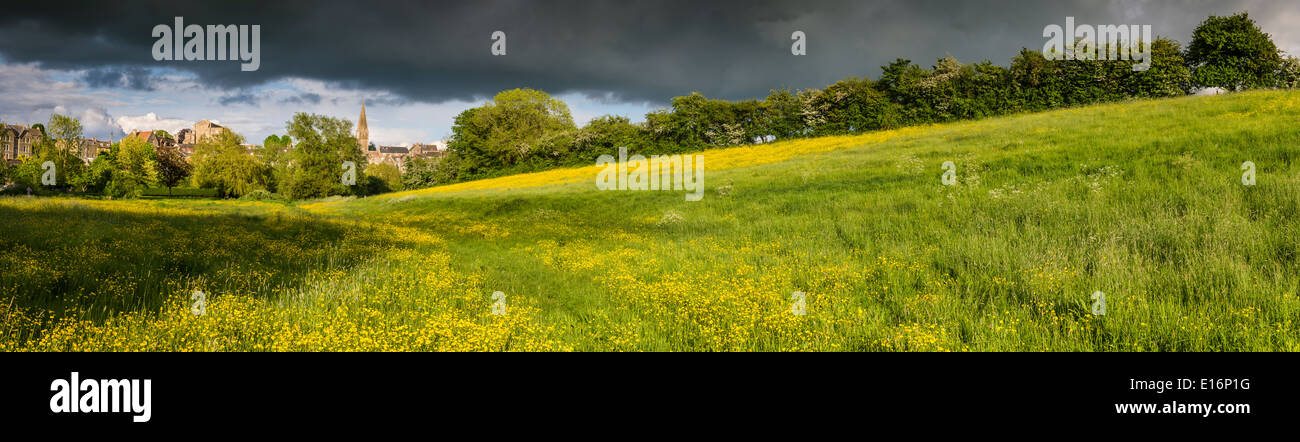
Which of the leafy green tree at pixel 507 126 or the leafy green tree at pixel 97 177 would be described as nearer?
the leafy green tree at pixel 97 177

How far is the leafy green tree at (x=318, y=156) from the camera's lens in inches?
2266

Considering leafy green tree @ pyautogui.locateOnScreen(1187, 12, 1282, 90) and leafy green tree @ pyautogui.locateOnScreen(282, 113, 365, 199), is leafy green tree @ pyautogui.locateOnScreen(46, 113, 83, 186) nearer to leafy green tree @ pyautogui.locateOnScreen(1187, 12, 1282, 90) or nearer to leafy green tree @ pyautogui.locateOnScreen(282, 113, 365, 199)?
leafy green tree @ pyautogui.locateOnScreen(282, 113, 365, 199)

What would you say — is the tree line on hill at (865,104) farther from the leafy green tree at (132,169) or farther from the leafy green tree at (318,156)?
the leafy green tree at (132,169)

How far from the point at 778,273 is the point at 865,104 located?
197 ft

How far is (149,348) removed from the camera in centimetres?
462

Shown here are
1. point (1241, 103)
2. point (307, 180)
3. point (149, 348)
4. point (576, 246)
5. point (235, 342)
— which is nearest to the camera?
point (149, 348)

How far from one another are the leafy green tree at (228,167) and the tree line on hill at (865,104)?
29176 millimetres

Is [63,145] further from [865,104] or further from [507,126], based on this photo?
[865,104]

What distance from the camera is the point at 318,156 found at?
5834 centimetres

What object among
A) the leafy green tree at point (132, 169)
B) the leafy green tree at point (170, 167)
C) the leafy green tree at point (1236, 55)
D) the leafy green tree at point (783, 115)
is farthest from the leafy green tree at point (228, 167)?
the leafy green tree at point (1236, 55)

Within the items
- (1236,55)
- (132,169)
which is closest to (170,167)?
(132,169)
